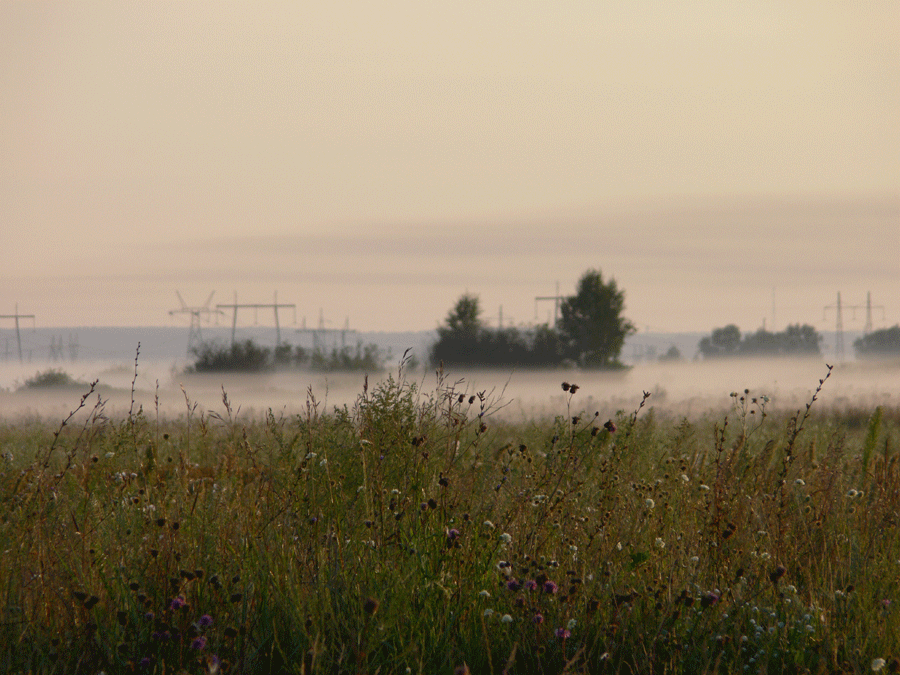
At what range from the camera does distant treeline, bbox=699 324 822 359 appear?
103 metres

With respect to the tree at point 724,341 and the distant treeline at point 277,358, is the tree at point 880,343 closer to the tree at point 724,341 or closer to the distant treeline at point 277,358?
the tree at point 724,341

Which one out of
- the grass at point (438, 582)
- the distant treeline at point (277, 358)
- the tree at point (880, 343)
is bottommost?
the tree at point (880, 343)

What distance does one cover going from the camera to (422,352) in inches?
1965

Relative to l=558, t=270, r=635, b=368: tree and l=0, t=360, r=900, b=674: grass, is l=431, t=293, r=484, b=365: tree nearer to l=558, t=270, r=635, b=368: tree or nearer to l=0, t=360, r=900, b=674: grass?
l=558, t=270, r=635, b=368: tree

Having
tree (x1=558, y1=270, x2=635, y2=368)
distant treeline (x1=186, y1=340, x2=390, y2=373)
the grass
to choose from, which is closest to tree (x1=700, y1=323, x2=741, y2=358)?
tree (x1=558, y1=270, x2=635, y2=368)

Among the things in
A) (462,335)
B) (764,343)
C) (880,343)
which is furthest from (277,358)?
(880,343)

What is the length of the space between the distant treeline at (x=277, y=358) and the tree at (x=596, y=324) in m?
13.3

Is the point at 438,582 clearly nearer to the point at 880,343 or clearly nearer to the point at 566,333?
the point at 566,333

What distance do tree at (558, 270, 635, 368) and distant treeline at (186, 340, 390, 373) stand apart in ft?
43.7

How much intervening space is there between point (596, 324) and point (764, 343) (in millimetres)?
70121

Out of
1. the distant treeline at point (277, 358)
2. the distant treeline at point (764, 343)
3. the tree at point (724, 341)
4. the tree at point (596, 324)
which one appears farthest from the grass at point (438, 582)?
the tree at point (724, 341)

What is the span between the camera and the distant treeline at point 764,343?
103438mm

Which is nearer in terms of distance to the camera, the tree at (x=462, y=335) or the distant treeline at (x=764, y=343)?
the tree at (x=462, y=335)

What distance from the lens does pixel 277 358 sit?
140ft
